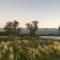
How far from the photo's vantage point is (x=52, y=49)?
17.8 metres

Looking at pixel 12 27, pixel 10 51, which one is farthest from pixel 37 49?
pixel 12 27

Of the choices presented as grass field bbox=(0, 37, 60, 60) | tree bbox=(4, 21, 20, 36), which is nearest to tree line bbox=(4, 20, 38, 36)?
tree bbox=(4, 21, 20, 36)

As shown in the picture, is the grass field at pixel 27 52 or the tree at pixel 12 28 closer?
the grass field at pixel 27 52

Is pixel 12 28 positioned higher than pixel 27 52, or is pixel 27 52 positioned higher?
pixel 12 28

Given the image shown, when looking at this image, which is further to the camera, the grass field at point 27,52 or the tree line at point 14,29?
the tree line at point 14,29

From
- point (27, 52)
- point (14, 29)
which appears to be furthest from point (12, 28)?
point (27, 52)

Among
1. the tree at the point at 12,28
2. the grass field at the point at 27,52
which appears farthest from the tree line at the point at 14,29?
the grass field at the point at 27,52

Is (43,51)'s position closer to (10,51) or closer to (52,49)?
(52,49)

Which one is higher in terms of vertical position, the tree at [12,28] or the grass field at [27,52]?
the tree at [12,28]

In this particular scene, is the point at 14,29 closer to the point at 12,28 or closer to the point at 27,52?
the point at 12,28

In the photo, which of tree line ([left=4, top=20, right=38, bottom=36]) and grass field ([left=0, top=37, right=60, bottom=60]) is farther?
tree line ([left=4, top=20, right=38, bottom=36])

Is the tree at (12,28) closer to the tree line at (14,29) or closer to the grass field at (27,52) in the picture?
the tree line at (14,29)

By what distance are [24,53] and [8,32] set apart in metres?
9.88

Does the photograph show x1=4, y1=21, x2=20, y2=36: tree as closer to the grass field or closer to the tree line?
the tree line
